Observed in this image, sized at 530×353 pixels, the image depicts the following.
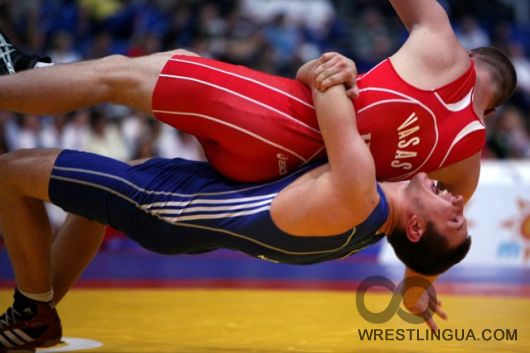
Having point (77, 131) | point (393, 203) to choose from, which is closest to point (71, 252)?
point (393, 203)

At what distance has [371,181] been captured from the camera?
367 cm

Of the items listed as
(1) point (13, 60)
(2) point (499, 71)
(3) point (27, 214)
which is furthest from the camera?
(2) point (499, 71)

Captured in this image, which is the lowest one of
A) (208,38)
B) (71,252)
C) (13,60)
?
(71,252)

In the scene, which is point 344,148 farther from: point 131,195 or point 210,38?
point 210,38

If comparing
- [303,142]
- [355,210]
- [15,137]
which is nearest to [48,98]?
[303,142]

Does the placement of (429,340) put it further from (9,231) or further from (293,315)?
(9,231)

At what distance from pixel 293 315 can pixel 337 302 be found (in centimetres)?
64

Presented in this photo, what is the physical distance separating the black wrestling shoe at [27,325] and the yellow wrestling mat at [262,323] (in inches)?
5.0

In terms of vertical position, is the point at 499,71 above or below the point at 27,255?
above

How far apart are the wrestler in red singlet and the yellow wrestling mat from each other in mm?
926

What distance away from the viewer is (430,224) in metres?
3.94

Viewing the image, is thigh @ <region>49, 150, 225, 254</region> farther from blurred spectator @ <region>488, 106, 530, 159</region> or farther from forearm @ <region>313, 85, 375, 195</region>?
blurred spectator @ <region>488, 106, 530, 159</region>

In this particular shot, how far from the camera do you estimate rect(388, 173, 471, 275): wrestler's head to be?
12.9 feet

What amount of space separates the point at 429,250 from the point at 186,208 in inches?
40.2
